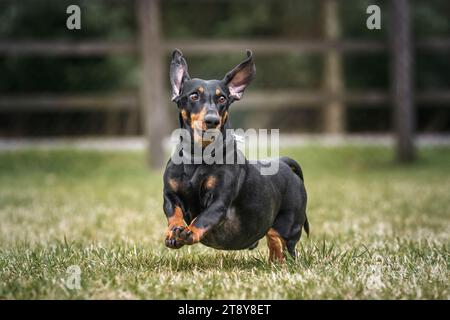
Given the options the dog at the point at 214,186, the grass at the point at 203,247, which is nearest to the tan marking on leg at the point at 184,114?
the dog at the point at 214,186

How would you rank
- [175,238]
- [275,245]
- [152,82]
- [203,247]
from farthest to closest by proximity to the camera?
[152,82]
[203,247]
[275,245]
[175,238]

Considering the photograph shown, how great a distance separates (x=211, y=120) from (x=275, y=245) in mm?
984

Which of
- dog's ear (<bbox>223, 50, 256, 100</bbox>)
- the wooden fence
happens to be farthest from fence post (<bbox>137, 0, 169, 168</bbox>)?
dog's ear (<bbox>223, 50, 256, 100</bbox>)

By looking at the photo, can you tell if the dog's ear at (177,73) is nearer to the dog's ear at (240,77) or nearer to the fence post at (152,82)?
the dog's ear at (240,77)

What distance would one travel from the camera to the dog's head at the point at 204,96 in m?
3.07

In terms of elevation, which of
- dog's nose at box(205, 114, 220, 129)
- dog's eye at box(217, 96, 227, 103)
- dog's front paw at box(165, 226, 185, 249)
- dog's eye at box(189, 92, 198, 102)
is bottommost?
dog's front paw at box(165, 226, 185, 249)

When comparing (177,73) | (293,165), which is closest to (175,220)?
(177,73)

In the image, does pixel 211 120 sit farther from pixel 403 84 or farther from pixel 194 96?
pixel 403 84

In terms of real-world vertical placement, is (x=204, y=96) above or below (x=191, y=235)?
above

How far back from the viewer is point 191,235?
3012 mm

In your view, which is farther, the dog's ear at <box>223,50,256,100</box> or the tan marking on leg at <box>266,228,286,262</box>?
the tan marking on leg at <box>266,228,286,262</box>

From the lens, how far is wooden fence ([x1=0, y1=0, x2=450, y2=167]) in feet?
32.9

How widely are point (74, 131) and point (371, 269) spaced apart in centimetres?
1199

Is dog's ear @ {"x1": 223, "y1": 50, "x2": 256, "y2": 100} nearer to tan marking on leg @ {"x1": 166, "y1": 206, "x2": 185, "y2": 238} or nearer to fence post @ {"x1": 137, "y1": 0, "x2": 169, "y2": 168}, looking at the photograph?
tan marking on leg @ {"x1": 166, "y1": 206, "x2": 185, "y2": 238}
